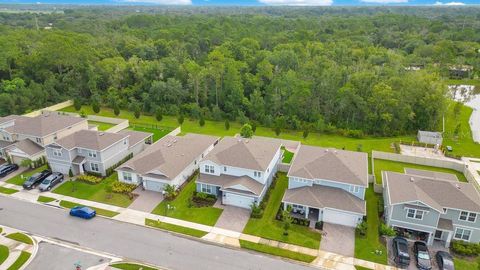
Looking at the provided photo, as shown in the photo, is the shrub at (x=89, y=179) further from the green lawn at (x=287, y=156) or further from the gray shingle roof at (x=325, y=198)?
the green lawn at (x=287, y=156)

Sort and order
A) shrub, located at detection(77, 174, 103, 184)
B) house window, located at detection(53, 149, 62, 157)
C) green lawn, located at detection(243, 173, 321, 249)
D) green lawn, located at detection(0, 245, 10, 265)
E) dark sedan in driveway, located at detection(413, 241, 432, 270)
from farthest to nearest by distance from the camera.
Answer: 1. house window, located at detection(53, 149, 62, 157)
2. shrub, located at detection(77, 174, 103, 184)
3. green lawn, located at detection(243, 173, 321, 249)
4. green lawn, located at detection(0, 245, 10, 265)
5. dark sedan in driveway, located at detection(413, 241, 432, 270)

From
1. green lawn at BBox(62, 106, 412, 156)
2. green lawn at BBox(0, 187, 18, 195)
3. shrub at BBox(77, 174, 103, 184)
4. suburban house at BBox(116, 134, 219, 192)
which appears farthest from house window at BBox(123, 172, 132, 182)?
green lawn at BBox(62, 106, 412, 156)

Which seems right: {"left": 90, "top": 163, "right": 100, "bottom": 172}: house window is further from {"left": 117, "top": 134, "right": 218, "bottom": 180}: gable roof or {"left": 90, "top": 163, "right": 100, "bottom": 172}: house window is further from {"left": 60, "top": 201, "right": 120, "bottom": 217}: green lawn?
{"left": 60, "top": 201, "right": 120, "bottom": 217}: green lawn

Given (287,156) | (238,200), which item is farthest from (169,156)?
(287,156)

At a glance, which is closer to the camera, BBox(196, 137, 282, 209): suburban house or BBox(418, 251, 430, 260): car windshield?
BBox(418, 251, 430, 260): car windshield

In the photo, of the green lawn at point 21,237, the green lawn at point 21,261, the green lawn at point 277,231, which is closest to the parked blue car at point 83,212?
the green lawn at point 21,237

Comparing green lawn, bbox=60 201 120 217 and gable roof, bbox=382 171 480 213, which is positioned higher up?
gable roof, bbox=382 171 480 213
